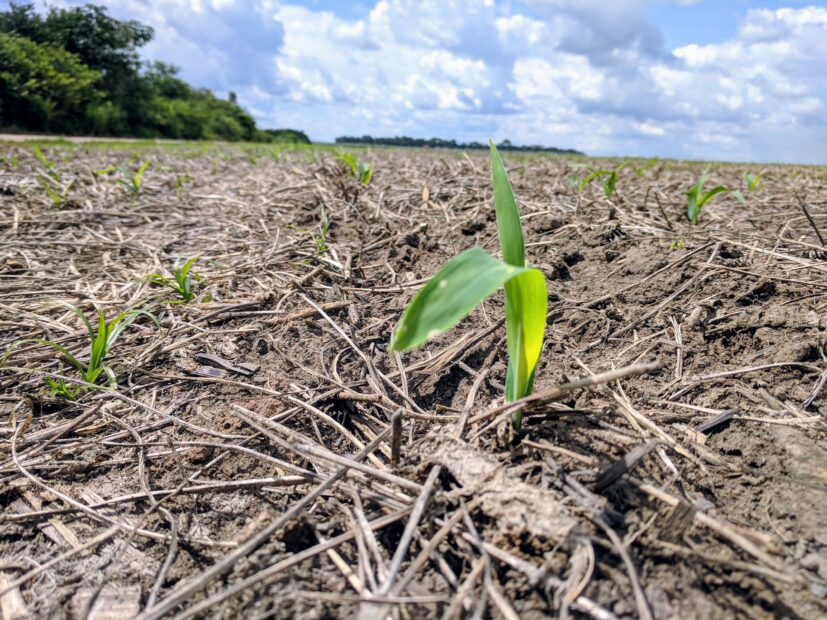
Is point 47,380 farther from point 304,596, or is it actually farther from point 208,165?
point 208,165

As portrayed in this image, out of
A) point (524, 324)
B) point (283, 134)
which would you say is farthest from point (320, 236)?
point (283, 134)

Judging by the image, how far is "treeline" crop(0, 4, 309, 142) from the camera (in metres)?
20.1

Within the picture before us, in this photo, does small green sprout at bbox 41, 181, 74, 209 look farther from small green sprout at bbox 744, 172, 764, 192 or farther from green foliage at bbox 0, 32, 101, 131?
green foliage at bbox 0, 32, 101, 131

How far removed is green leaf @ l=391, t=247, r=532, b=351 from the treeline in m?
25.4

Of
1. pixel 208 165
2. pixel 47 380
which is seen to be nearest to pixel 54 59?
pixel 208 165

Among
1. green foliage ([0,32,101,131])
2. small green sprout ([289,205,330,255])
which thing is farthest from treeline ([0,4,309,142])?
small green sprout ([289,205,330,255])

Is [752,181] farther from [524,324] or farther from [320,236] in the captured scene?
[524,324]

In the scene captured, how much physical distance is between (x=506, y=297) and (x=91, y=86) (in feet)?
99.3

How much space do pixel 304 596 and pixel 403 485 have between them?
27 centimetres

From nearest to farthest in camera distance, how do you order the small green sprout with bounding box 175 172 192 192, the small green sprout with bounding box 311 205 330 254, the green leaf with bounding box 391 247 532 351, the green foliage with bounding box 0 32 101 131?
1. the green leaf with bounding box 391 247 532 351
2. the small green sprout with bounding box 311 205 330 254
3. the small green sprout with bounding box 175 172 192 192
4. the green foliage with bounding box 0 32 101 131

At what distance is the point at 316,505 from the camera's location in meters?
1.02

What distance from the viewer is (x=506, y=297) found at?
0.92 metres

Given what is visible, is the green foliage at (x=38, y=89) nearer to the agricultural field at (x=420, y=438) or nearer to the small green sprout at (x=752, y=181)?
the agricultural field at (x=420, y=438)

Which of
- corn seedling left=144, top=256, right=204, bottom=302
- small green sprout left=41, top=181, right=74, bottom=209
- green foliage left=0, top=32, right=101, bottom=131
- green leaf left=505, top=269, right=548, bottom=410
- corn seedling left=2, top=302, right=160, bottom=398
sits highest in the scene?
green foliage left=0, top=32, right=101, bottom=131
